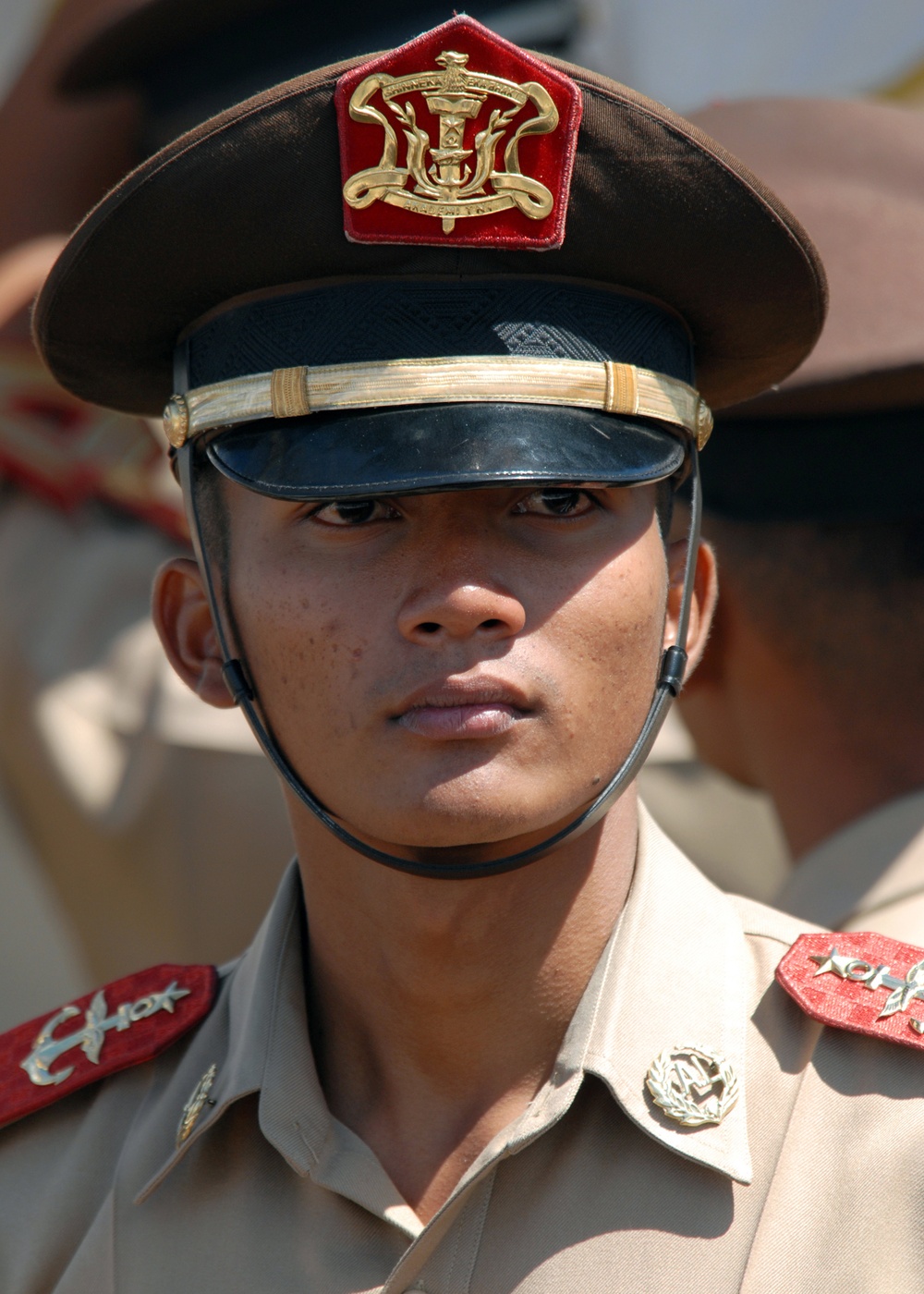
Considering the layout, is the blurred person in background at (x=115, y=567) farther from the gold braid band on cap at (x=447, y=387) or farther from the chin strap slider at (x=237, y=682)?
the gold braid band on cap at (x=447, y=387)

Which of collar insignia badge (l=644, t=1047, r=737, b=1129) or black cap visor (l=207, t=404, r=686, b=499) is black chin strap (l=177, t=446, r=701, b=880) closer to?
black cap visor (l=207, t=404, r=686, b=499)

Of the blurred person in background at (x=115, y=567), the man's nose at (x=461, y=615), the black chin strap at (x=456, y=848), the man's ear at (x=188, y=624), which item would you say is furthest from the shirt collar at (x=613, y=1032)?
the blurred person in background at (x=115, y=567)

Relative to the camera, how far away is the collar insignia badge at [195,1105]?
7.28 feet

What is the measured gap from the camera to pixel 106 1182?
2.33 meters

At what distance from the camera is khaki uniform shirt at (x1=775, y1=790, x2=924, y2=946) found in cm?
288

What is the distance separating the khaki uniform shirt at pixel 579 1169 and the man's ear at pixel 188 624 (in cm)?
40

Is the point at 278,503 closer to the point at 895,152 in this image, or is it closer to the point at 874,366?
the point at 874,366

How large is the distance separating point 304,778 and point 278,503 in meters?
0.36

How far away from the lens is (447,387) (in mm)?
2010

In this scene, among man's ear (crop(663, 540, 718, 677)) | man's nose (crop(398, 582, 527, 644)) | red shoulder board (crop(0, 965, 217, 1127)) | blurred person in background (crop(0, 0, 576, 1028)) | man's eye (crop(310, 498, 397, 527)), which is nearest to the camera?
man's nose (crop(398, 582, 527, 644))

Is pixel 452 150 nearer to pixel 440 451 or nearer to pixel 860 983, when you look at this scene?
pixel 440 451

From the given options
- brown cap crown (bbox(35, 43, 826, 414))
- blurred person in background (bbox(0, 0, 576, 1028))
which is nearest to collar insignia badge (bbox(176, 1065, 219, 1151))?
brown cap crown (bbox(35, 43, 826, 414))

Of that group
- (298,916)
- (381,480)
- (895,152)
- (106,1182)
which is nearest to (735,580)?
(895,152)

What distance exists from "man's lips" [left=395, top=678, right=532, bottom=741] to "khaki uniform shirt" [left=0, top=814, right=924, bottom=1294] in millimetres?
441
